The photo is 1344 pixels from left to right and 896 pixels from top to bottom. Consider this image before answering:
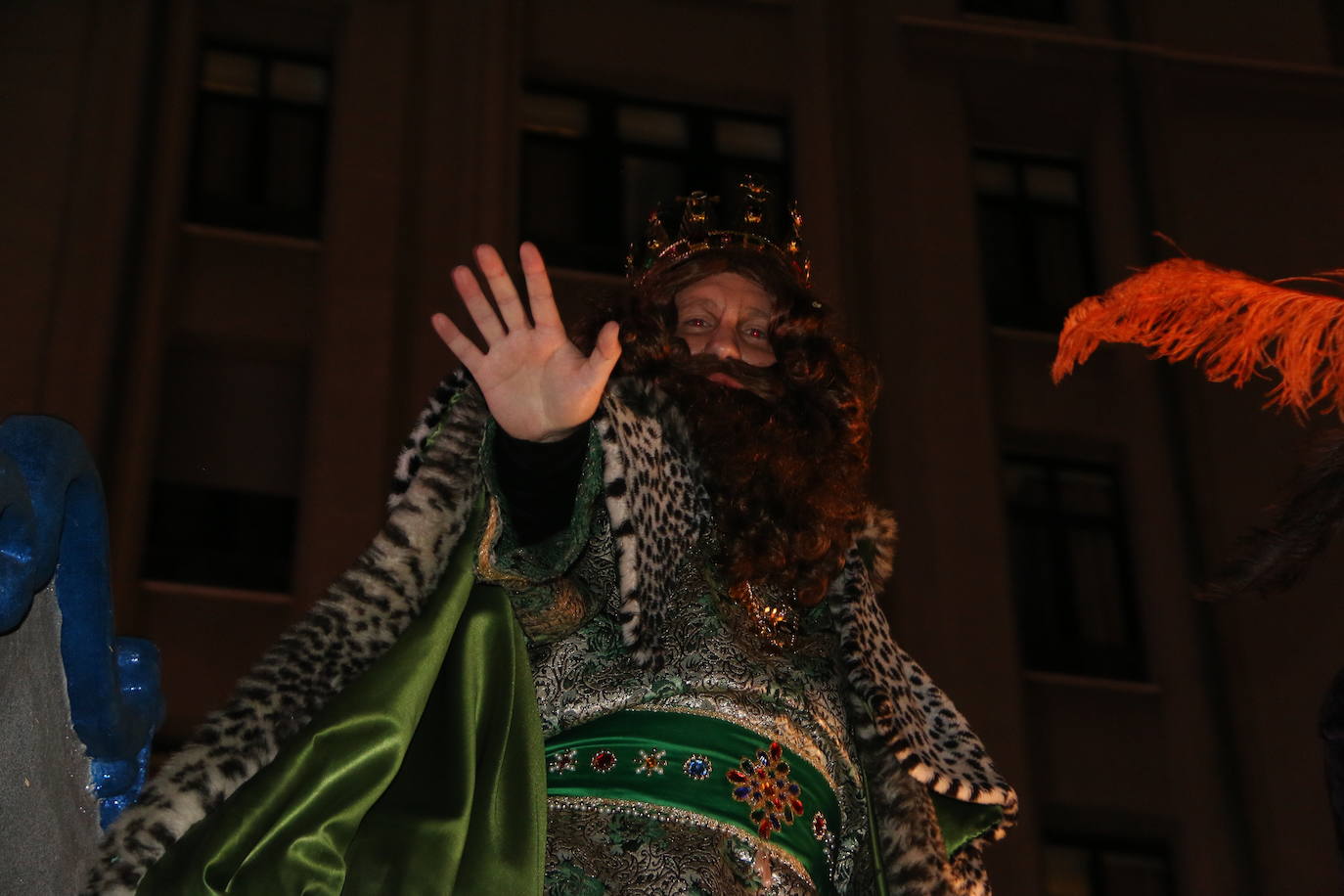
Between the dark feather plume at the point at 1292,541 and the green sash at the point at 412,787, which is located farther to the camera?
the dark feather plume at the point at 1292,541

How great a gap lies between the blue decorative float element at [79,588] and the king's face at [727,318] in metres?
1.31

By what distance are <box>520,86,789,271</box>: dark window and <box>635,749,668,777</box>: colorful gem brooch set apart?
727cm

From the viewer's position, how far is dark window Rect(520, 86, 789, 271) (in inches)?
389

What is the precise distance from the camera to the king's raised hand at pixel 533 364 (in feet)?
8.46

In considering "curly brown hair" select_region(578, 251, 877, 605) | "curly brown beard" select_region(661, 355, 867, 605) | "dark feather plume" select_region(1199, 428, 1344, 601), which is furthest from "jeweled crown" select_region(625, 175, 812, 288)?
"dark feather plume" select_region(1199, 428, 1344, 601)

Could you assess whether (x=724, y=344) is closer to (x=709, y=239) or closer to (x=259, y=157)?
(x=709, y=239)

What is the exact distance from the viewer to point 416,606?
2.68 m

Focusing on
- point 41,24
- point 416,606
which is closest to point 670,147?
point 41,24

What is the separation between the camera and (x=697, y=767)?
257 centimetres

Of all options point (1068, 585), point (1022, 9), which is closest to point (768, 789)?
point (1068, 585)

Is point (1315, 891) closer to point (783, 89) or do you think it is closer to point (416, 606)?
point (783, 89)

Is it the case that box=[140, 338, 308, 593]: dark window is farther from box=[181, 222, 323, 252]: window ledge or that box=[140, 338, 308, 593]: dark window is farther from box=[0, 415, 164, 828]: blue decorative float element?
box=[0, 415, 164, 828]: blue decorative float element

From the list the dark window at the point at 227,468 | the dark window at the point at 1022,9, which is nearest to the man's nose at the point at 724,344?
the dark window at the point at 227,468

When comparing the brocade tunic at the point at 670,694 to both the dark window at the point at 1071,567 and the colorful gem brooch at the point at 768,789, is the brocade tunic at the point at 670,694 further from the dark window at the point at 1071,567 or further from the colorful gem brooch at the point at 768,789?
the dark window at the point at 1071,567
